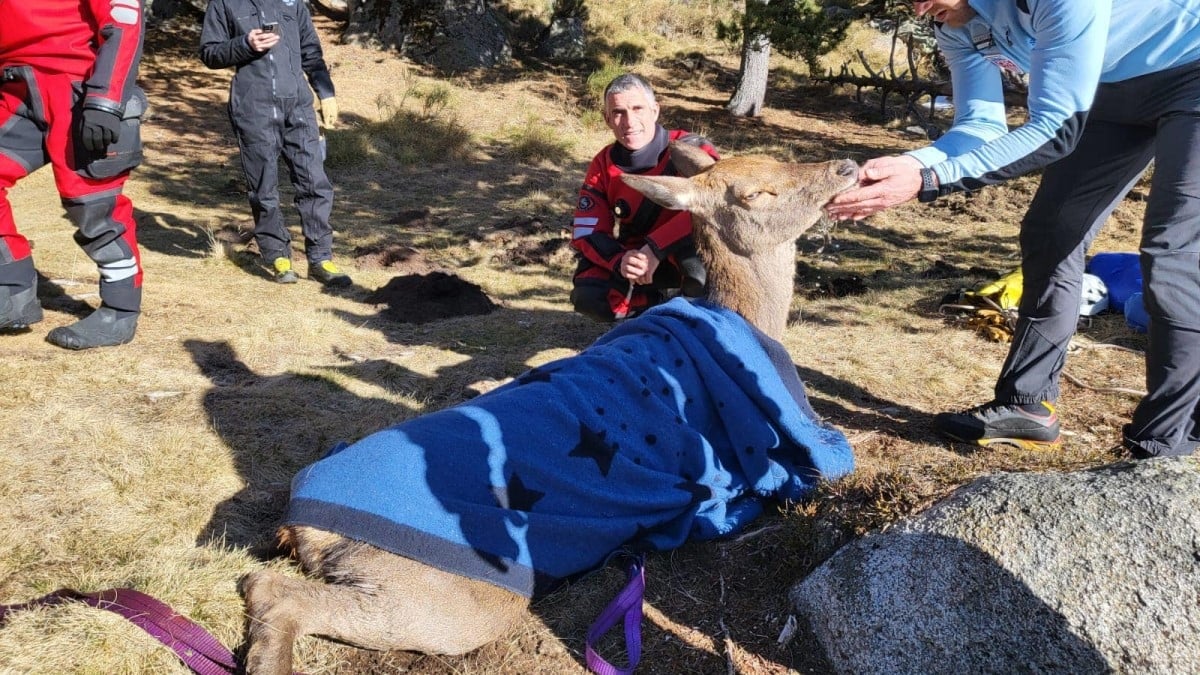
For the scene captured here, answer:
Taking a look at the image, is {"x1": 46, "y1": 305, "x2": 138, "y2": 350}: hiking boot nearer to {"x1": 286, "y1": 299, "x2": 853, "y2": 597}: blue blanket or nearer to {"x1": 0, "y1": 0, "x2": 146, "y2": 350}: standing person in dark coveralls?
{"x1": 0, "y1": 0, "x2": 146, "y2": 350}: standing person in dark coveralls

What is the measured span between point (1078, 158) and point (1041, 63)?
3.27ft

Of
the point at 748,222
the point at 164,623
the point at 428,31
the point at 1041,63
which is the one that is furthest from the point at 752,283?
the point at 428,31

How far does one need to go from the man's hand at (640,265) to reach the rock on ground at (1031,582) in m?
2.21

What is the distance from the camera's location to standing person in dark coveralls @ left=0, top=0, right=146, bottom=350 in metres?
4.89

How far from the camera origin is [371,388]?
17.1 feet

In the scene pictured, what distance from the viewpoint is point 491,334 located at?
6.58 meters

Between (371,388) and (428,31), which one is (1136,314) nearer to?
(371,388)

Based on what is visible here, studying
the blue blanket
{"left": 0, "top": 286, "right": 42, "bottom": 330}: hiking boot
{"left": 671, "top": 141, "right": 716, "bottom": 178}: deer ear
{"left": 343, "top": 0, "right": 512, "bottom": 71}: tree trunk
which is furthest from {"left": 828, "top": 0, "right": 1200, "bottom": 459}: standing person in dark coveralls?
{"left": 343, "top": 0, "right": 512, "bottom": 71}: tree trunk

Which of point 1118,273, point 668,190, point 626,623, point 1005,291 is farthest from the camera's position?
point 1118,273

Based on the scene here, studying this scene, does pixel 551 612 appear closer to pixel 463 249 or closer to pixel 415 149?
pixel 463 249

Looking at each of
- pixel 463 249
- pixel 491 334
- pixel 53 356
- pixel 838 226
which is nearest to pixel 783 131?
pixel 838 226

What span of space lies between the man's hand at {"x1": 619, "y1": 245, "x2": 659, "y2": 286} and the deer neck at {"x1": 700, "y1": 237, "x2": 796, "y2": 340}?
0.52 metres

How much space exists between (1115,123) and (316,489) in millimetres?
4058

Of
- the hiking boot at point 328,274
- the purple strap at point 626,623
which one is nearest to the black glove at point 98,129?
the hiking boot at point 328,274
